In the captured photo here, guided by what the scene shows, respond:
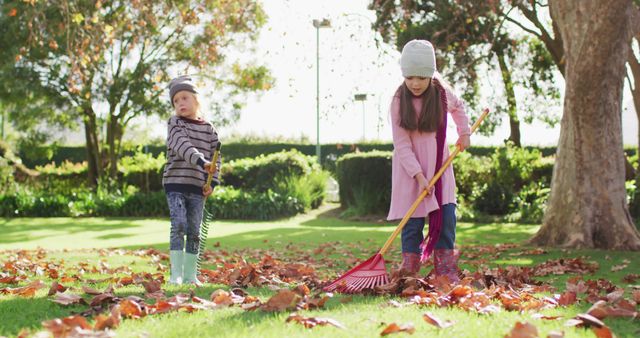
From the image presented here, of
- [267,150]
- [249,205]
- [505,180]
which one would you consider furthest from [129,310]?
[267,150]

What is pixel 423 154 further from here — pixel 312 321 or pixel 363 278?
pixel 312 321

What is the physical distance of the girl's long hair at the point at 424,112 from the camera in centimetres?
532

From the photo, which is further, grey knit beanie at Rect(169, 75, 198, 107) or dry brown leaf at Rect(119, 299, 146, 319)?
grey knit beanie at Rect(169, 75, 198, 107)

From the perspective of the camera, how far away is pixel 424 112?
5.33m

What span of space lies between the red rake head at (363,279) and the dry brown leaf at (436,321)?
4.38ft

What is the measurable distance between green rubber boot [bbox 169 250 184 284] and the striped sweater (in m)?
0.48

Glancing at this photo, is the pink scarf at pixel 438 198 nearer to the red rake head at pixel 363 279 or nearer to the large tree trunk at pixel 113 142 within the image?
the red rake head at pixel 363 279

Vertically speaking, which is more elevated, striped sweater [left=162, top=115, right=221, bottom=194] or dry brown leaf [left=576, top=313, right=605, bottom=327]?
striped sweater [left=162, top=115, right=221, bottom=194]

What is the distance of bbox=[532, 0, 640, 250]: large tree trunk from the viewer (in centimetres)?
934

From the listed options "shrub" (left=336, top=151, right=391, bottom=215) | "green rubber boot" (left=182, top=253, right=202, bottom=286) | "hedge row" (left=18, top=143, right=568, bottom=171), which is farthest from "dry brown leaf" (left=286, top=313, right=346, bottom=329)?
"hedge row" (left=18, top=143, right=568, bottom=171)

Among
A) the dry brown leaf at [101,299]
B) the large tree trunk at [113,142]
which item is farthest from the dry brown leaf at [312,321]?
the large tree trunk at [113,142]

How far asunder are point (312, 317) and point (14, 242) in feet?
36.7

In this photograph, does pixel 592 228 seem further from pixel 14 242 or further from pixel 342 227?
pixel 14 242

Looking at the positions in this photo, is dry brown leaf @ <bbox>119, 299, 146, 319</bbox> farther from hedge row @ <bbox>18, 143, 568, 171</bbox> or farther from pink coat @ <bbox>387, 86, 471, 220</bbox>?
hedge row @ <bbox>18, 143, 568, 171</bbox>
